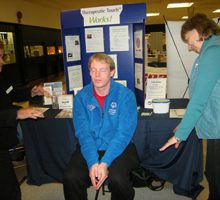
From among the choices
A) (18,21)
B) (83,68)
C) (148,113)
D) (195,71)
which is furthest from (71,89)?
(18,21)

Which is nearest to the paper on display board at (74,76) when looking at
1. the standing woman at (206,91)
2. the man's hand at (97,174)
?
the man's hand at (97,174)

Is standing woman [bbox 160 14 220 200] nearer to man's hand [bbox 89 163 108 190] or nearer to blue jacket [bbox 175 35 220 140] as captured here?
blue jacket [bbox 175 35 220 140]

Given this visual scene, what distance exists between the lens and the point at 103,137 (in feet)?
5.76

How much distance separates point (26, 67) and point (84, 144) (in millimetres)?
6985

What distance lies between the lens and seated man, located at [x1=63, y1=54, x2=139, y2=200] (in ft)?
5.16

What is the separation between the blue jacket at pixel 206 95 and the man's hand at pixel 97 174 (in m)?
0.52

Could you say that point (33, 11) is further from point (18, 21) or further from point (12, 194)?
point (12, 194)

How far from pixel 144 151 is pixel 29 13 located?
7.62 metres

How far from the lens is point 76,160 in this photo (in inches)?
66.6

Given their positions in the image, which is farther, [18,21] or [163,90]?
[18,21]

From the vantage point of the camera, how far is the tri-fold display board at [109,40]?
A: 2221 mm

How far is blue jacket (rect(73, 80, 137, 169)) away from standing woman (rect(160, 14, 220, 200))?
34 cm

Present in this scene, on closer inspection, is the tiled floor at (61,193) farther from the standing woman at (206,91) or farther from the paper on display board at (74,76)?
the paper on display board at (74,76)

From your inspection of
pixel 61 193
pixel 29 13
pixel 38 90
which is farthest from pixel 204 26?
pixel 29 13
